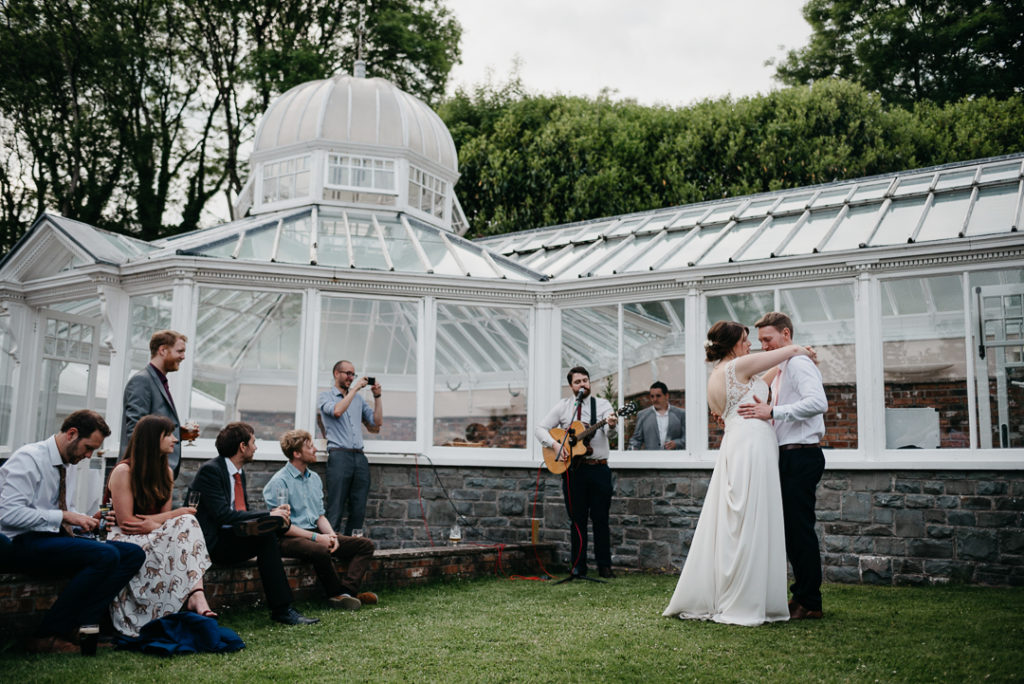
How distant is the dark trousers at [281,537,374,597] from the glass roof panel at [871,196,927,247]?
16.4ft

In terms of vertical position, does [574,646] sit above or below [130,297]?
below

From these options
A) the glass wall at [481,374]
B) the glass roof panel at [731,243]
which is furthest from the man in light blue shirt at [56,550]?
the glass roof panel at [731,243]

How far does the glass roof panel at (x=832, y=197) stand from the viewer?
9.16 m

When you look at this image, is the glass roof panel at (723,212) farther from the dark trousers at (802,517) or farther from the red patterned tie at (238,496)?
the red patterned tie at (238,496)

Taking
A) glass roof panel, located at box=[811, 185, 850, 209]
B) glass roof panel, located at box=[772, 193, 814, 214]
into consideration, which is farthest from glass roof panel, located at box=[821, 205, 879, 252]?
glass roof panel, located at box=[772, 193, 814, 214]

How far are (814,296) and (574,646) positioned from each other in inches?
Result: 215

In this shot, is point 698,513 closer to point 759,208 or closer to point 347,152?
point 759,208

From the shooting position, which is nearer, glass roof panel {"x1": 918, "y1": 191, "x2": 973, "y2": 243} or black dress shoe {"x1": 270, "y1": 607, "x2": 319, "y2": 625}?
black dress shoe {"x1": 270, "y1": 607, "x2": 319, "y2": 625}

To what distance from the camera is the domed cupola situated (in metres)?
10.9

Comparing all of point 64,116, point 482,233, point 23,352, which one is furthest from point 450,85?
point 23,352

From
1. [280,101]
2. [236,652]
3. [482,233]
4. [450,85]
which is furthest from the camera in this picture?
→ [450,85]

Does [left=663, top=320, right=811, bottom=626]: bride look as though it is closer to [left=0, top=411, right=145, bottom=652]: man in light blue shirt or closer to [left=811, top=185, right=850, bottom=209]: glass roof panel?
[left=0, top=411, right=145, bottom=652]: man in light blue shirt

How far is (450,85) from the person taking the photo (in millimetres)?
22438

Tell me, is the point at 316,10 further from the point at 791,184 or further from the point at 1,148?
the point at 791,184
